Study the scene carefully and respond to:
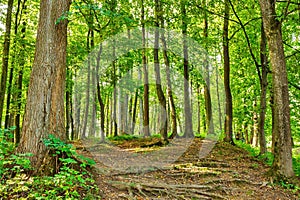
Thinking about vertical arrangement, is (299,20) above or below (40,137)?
above

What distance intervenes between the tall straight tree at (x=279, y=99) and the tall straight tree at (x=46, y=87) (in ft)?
19.9

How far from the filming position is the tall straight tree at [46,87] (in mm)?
5285

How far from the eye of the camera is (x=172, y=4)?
1195 cm

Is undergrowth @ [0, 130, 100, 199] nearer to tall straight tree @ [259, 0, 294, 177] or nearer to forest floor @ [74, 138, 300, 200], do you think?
forest floor @ [74, 138, 300, 200]

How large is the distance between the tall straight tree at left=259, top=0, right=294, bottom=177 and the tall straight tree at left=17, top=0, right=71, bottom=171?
607 cm

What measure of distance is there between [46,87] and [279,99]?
665 cm

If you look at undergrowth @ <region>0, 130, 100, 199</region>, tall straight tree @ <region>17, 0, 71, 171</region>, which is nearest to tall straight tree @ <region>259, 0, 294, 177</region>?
undergrowth @ <region>0, 130, 100, 199</region>

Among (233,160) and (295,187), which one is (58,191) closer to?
(295,187)

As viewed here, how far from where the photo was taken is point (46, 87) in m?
5.55

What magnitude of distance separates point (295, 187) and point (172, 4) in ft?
30.5

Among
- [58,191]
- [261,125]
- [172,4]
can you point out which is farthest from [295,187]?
[172,4]

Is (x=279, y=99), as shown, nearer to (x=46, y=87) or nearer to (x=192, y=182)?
(x=192, y=182)

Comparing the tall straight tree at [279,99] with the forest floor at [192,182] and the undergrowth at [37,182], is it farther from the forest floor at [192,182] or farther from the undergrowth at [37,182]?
the undergrowth at [37,182]

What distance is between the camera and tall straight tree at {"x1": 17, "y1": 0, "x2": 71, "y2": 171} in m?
5.29
